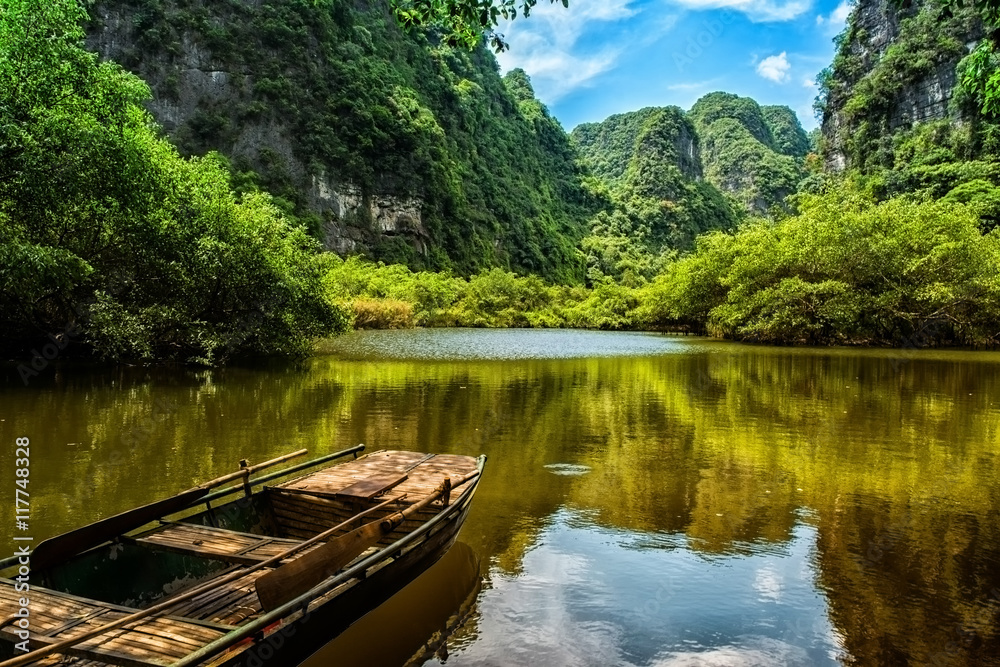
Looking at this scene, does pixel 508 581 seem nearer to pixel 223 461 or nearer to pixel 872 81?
pixel 223 461

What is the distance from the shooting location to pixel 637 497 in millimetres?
8117

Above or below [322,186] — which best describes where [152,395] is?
below

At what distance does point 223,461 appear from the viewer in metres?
9.33

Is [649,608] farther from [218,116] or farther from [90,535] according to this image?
[218,116]

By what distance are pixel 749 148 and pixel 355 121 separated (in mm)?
114831

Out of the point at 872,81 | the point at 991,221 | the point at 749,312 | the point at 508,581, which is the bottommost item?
the point at 508,581

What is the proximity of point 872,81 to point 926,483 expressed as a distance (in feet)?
252

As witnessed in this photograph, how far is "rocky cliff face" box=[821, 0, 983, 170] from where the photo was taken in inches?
2451

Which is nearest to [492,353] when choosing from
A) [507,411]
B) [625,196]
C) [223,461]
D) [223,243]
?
[223,243]

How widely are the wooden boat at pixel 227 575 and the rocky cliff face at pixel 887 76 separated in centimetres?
6566

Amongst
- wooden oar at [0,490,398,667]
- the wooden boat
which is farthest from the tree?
wooden oar at [0,490,398,667]


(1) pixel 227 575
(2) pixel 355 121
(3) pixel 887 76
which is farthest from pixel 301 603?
(2) pixel 355 121

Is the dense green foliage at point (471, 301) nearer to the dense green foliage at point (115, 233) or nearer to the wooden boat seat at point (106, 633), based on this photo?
the dense green foliage at point (115, 233)

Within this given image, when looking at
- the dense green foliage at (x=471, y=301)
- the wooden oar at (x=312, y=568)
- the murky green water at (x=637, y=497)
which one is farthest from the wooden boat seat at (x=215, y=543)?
the dense green foliage at (x=471, y=301)
